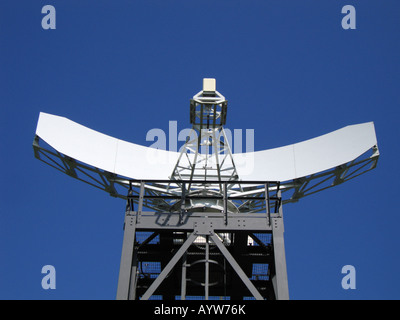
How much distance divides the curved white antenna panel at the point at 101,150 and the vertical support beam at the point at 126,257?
605 centimetres

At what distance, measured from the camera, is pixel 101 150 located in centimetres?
2680

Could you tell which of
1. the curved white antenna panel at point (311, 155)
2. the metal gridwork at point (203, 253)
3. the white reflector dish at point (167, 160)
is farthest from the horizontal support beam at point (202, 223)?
the curved white antenna panel at point (311, 155)

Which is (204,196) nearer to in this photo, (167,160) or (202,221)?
(202,221)

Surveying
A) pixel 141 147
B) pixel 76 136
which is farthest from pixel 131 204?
pixel 141 147

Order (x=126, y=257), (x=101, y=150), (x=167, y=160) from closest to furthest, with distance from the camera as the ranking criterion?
(x=126, y=257) → (x=101, y=150) → (x=167, y=160)

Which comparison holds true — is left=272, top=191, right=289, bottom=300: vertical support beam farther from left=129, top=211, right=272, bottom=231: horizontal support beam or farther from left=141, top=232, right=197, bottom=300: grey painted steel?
left=141, top=232, right=197, bottom=300: grey painted steel

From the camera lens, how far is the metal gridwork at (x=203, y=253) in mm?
18922

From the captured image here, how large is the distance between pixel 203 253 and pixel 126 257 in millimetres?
3162

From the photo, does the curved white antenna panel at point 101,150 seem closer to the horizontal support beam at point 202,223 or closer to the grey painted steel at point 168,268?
the horizontal support beam at point 202,223

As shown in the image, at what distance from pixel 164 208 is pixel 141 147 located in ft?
12.6

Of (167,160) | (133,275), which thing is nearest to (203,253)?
(133,275)

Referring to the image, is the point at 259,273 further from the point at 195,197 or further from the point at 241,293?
the point at 195,197

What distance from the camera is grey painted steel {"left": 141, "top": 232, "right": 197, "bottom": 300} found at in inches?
729

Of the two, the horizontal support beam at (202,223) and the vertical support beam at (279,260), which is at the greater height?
the horizontal support beam at (202,223)
